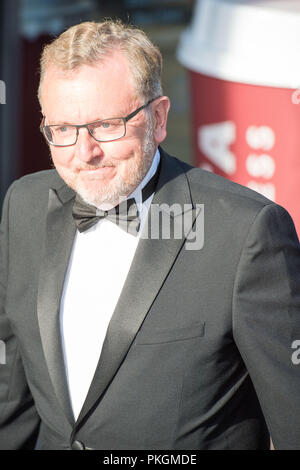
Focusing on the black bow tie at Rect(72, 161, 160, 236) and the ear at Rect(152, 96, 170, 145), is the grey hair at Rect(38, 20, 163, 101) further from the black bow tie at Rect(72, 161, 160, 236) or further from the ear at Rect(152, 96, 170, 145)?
the black bow tie at Rect(72, 161, 160, 236)

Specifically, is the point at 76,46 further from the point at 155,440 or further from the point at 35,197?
the point at 155,440

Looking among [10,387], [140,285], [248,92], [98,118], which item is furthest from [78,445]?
[248,92]

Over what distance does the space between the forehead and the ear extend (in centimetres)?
10

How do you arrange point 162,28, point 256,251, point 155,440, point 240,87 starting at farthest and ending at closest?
point 162,28, point 240,87, point 155,440, point 256,251

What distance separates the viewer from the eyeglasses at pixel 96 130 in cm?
155

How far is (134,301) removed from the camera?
163cm

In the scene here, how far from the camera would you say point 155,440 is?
166 centimetres

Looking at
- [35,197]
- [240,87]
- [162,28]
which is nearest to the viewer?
[35,197]

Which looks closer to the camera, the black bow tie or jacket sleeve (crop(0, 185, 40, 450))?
the black bow tie

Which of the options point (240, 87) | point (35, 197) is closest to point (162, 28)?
point (240, 87)

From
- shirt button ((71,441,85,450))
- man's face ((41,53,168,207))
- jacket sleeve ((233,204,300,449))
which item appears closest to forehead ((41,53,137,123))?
man's face ((41,53,168,207))

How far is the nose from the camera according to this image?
Result: 5.06ft

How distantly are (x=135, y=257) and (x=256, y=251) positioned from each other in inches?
11.0

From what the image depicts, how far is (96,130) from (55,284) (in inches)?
15.7
